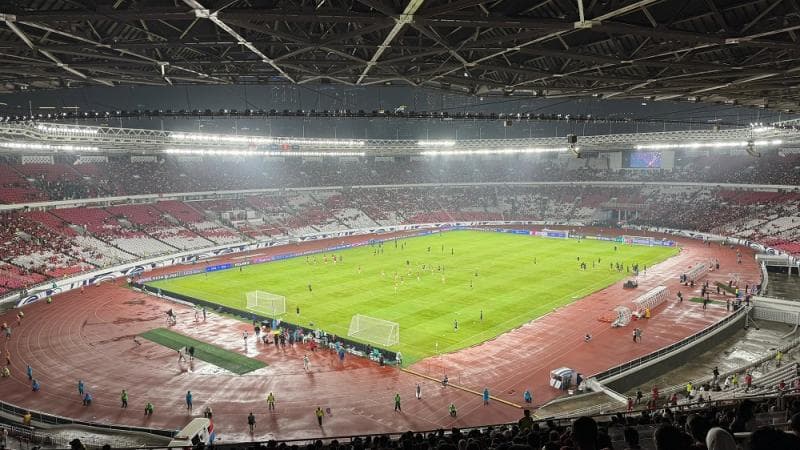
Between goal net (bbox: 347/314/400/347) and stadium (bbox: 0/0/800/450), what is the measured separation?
32 cm

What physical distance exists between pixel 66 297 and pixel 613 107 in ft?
274

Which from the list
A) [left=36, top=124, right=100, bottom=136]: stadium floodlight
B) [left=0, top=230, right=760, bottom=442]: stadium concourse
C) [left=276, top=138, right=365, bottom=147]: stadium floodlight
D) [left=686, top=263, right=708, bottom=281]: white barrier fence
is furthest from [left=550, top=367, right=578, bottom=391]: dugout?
[left=276, top=138, right=365, bottom=147]: stadium floodlight

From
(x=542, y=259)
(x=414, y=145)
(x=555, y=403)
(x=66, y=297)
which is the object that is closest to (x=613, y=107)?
(x=414, y=145)

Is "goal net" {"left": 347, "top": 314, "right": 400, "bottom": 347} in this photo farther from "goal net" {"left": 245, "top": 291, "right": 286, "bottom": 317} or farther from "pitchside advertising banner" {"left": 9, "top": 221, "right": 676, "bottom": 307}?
"pitchside advertising banner" {"left": 9, "top": 221, "right": 676, "bottom": 307}

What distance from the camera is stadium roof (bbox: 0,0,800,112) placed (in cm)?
1315

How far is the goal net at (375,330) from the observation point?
3369 cm

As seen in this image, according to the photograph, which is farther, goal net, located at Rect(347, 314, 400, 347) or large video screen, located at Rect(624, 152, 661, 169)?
large video screen, located at Rect(624, 152, 661, 169)

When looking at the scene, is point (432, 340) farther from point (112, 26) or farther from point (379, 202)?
point (379, 202)

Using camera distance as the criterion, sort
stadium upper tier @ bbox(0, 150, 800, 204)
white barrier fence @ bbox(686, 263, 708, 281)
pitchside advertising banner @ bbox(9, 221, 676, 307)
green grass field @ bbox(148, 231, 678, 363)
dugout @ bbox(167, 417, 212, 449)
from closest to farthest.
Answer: dugout @ bbox(167, 417, 212, 449), green grass field @ bbox(148, 231, 678, 363), pitchside advertising banner @ bbox(9, 221, 676, 307), white barrier fence @ bbox(686, 263, 708, 281), stadium upper tier @ bbox(0, 150, 800, 204)

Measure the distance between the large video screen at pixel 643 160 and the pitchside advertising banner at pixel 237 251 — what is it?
24.0m

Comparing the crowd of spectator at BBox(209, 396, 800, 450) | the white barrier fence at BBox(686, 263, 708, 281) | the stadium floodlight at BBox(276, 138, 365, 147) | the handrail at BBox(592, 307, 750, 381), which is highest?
the stadium floodlight at BBox(276, 138, 365, 147)

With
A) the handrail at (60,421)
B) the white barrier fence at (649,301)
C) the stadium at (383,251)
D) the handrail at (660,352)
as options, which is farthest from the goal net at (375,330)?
the white barrier fence at (649,301)

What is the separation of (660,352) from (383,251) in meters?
42.5

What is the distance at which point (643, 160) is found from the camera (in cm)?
9775
